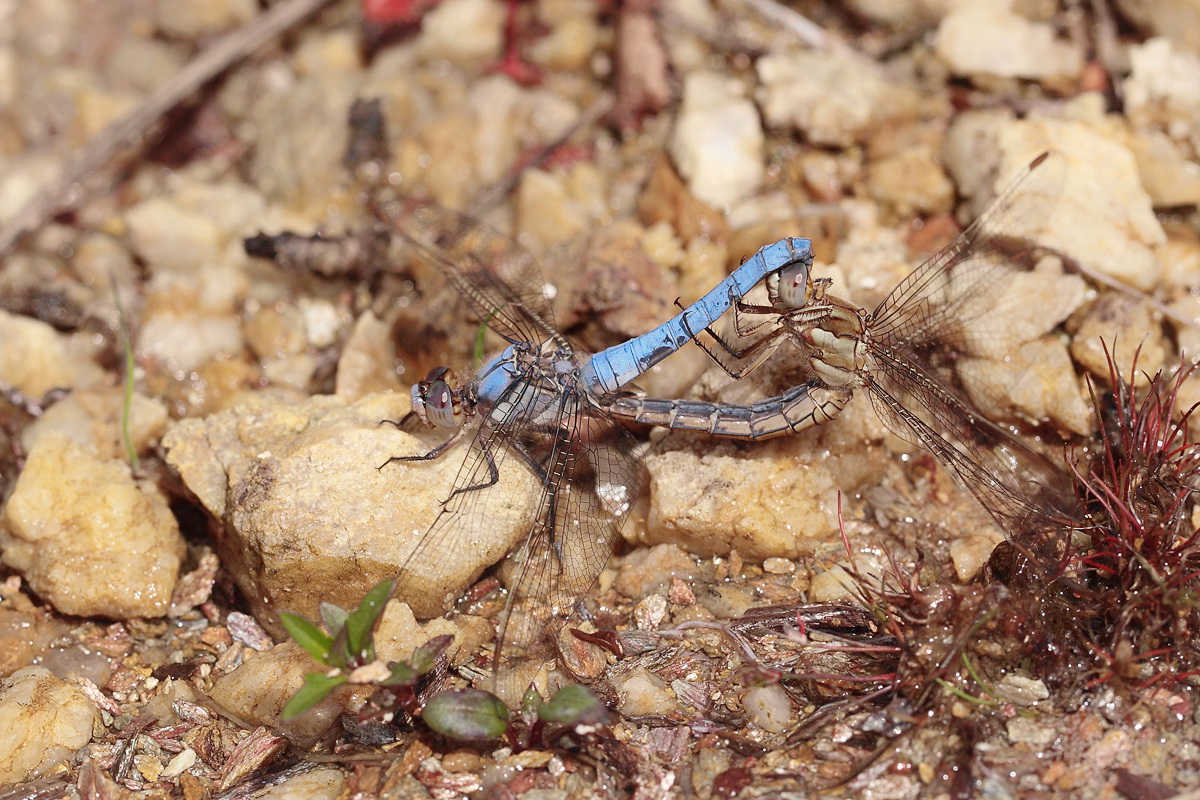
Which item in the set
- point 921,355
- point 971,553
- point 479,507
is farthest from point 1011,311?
point 479,507

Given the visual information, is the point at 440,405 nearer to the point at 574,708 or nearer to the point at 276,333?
the point at 574,708

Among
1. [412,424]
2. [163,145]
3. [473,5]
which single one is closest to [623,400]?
[412,424]

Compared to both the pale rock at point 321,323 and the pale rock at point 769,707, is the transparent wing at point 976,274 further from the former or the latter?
the pale rock at point 321,323

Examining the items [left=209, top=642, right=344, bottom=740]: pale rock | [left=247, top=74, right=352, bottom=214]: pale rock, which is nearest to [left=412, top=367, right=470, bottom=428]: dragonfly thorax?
[left=209, top=642, right=344, bottom=740]: pale rock

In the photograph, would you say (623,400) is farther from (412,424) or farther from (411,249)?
(411,249)

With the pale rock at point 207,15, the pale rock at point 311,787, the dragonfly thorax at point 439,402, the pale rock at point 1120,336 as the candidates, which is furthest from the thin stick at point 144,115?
the pale rock at point 1120,336

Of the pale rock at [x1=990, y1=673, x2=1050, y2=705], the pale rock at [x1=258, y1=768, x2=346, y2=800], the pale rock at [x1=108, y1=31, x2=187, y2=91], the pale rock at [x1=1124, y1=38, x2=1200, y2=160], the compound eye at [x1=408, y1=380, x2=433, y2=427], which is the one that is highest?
the pale rock at [x1=1124, y1=38, x2=1200, y2=160]

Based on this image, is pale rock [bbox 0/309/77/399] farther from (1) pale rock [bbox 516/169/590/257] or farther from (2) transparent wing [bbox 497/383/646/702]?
(2) transparent wing [bbox 497/383/646/702]
